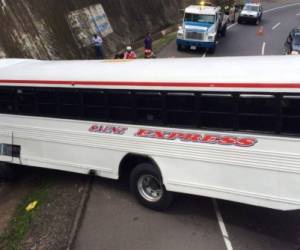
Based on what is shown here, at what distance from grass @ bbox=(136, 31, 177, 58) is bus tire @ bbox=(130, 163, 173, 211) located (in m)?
19.0

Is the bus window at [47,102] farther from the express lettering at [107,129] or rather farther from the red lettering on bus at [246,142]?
the red lettering on bus at [246,142]

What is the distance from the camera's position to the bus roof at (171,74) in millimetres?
7789

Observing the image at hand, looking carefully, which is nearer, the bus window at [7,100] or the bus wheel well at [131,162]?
the bus wheel well at [131,162]

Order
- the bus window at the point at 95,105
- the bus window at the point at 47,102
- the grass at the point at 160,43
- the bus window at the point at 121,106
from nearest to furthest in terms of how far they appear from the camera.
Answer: the bus window at the point at 121,106, the bus window at the point at 95,105, the bus window at the point at 47,102, the grass at the point at 160,43

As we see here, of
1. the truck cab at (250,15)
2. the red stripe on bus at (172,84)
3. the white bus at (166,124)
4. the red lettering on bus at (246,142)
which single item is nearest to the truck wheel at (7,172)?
the white bus at (166,124)

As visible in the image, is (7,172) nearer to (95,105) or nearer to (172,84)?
(95,105)

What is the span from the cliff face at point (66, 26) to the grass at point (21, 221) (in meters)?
9.26

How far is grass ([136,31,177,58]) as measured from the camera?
97.5 ft

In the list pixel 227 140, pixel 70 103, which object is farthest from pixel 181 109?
pixel 70 103

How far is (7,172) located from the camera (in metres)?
12.3

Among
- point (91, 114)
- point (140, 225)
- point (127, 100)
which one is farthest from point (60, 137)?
point (140, 225)

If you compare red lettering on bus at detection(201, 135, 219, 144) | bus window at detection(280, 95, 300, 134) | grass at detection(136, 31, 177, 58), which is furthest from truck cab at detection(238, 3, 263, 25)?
bus window at detection(280, 95, 300, 134)

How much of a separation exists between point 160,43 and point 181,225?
80.6ft

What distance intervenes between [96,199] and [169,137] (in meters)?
2.98
